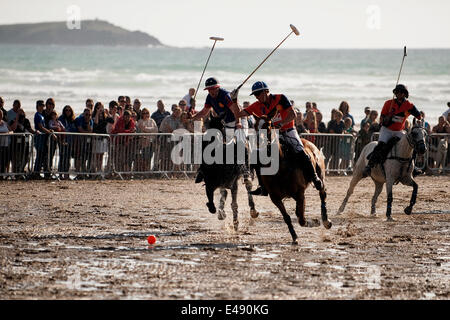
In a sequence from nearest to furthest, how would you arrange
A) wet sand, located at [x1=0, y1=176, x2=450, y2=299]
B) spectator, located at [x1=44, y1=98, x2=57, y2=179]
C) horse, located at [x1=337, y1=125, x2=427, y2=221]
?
wet sand, located at [x1=0, y1=176, x2=450, y2=299], horse, located at [x1=337, y1=125, x2=427, y2=221], spectator, located at [x1=44, y1=98, x2=57, y2=179]

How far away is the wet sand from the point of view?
9773mm

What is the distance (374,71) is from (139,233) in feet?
260

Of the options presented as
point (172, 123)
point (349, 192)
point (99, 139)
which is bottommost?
point (349, 192)

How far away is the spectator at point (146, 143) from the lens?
835 inches

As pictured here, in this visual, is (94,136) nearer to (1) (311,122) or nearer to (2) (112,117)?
(2) (112,117)

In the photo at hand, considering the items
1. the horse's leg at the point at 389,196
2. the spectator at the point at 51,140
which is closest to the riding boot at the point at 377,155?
the horse's leg at the point at 389,196

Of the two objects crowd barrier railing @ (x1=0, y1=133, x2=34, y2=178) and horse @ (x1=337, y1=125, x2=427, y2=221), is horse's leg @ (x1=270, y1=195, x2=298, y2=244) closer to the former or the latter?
horse @ (x1=337, y1=125, x2=427, y2=221)

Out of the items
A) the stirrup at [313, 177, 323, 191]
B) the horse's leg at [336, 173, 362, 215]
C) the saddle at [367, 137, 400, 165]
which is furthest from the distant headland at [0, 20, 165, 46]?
the stirrup at [313, 177, 323, 191]

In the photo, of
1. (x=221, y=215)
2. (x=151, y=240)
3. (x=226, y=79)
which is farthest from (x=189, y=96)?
(x=226, y=79)

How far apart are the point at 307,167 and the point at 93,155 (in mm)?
8637

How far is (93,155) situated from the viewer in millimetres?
20812

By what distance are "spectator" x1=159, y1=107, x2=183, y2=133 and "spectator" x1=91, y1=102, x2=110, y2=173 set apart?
1.32m

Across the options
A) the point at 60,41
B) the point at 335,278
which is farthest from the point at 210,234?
the point at 60,41

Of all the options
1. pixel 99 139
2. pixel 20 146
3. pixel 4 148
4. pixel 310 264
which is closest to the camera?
pixel 310 264
